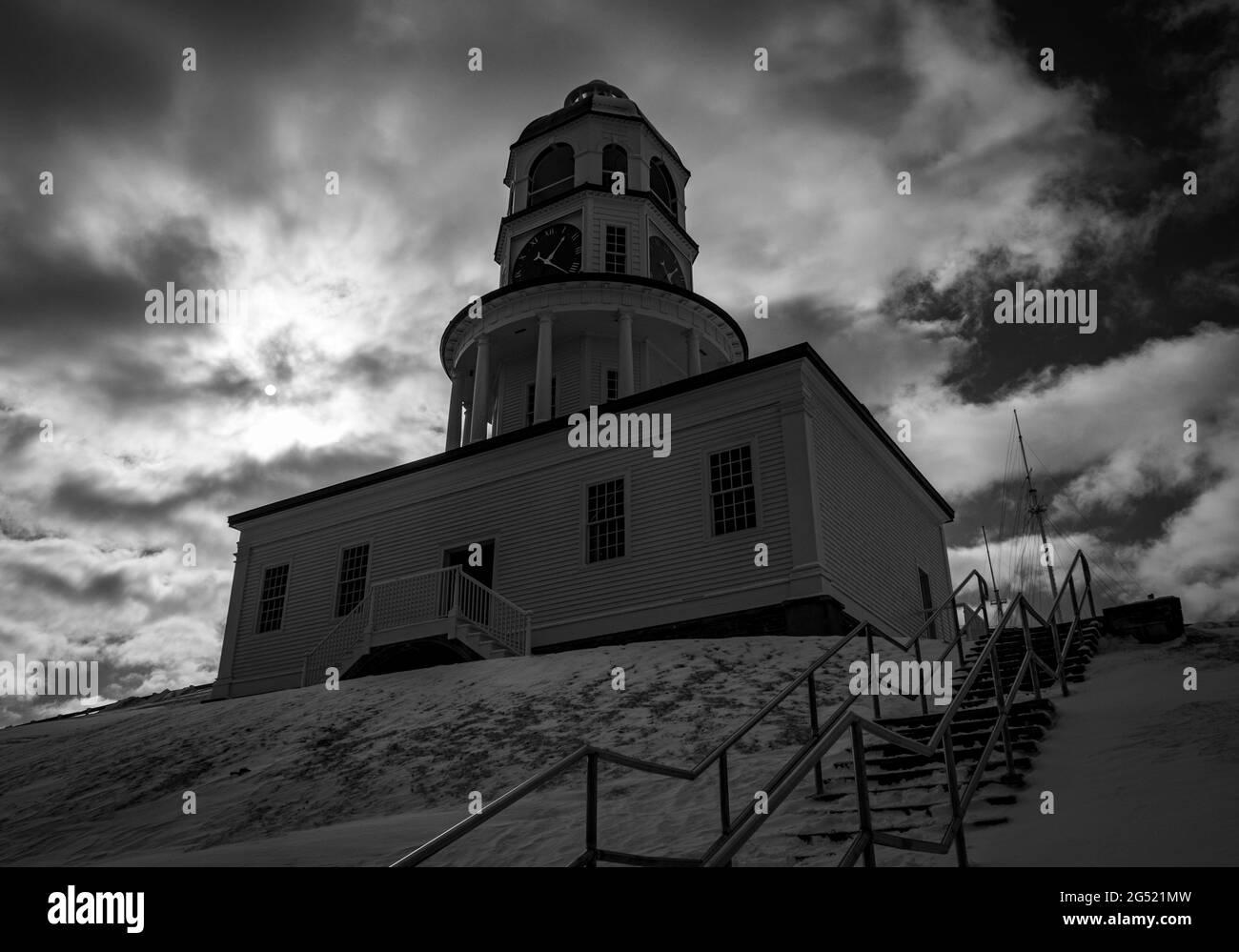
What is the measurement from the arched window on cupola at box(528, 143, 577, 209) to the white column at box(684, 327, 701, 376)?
721 cm

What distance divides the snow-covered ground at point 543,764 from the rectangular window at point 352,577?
175 inches

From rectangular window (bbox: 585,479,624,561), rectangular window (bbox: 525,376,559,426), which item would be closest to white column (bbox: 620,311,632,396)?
rectangular window (bbox: 525,376,559,426)

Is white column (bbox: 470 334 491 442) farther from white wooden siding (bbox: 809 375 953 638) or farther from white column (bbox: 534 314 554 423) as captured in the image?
white wooden siding (bbox: 809 375 953 638)

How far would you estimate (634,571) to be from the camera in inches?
762

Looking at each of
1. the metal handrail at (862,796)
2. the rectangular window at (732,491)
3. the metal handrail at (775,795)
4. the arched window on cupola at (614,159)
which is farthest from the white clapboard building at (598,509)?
the metal handrail at (775,795)

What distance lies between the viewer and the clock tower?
1061 inches

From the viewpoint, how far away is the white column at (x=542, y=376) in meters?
25.6

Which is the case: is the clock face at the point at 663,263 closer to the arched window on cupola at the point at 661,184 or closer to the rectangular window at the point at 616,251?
the rectangular window at the point at 616,251

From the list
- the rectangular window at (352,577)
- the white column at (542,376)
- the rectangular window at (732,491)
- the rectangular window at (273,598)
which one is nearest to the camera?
the rectangular window at (732,491)

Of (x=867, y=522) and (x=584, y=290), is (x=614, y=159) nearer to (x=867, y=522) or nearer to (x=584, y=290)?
(x=584, y=290)

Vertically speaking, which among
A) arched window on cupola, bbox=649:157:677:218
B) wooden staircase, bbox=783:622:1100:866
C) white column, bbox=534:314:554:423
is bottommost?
wooden staircase, bbox=783:622:1100:866
